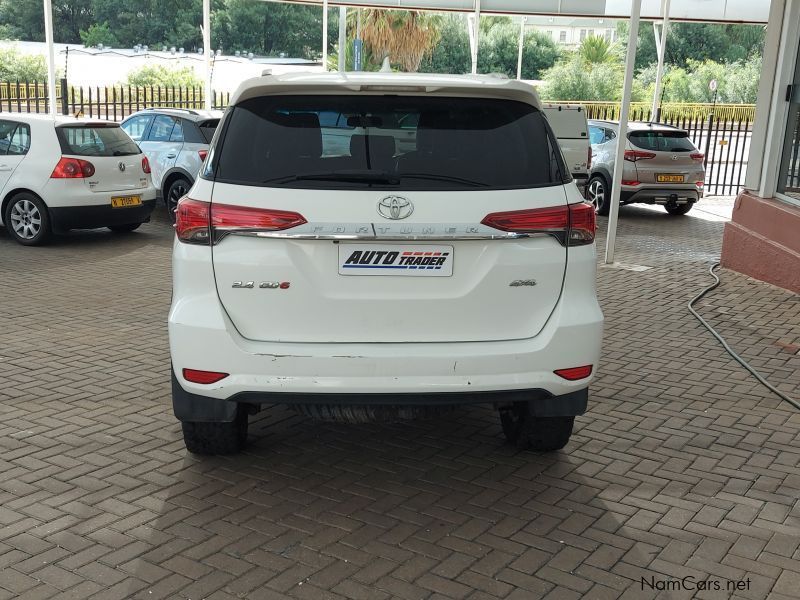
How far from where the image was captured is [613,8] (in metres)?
21.4

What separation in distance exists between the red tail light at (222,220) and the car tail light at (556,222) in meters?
0.82

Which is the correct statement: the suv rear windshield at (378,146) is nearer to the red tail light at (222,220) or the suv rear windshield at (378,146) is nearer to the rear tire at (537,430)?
the red tail light at (222,220)

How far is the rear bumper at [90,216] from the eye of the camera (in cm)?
1138

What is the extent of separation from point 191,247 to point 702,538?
8.02ft

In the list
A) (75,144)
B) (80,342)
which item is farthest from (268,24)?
(80,342)

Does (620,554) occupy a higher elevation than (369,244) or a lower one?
lower

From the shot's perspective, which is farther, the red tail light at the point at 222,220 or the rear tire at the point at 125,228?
the rear tire at the point at 125,228

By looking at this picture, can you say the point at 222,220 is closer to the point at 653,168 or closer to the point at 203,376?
the point at 203,376

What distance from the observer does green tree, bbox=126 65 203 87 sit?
47.6 meters

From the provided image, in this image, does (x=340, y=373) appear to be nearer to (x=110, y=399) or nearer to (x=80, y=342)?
(x=110, y=399)

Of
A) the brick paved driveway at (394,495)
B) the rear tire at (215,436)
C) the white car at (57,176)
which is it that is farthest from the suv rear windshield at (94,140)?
the rear tire at (215,436)

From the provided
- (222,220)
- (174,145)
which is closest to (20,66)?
(174,145)

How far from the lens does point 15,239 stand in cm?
1177

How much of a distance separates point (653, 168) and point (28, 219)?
33.0ft
